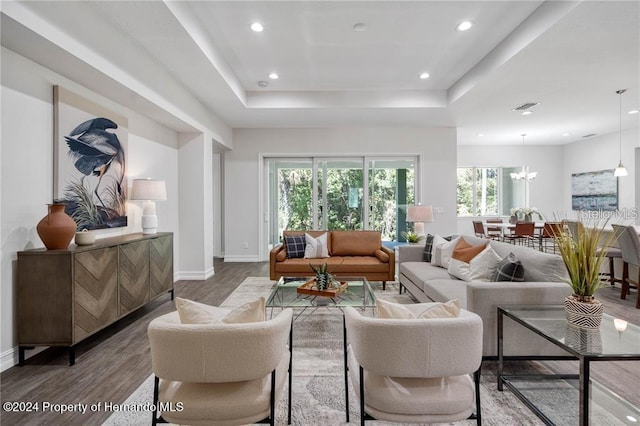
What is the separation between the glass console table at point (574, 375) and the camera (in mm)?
1461

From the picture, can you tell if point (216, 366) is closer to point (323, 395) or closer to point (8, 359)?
point (323, 395)

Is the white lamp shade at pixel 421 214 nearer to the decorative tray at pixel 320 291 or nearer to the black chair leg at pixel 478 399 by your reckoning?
the decorative tray at pixel 320 291

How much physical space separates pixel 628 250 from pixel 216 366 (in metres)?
4.98

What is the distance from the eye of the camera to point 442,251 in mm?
3730

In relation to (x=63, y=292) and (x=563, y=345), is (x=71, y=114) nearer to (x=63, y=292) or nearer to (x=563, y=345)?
(x=63, y=292)

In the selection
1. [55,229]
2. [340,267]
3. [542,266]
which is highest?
[55,229]

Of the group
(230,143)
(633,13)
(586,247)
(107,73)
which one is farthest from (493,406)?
(230,143)

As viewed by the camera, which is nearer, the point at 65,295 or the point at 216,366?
the point at 216,366

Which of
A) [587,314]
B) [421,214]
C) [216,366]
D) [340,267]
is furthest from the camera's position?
[421,214]

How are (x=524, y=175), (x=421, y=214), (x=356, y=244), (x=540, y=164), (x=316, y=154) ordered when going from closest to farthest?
(x=356, y=244) → (x=421, y=214) → (x=316, y=154) → (x=524, y=175) → (x=540, y=164)

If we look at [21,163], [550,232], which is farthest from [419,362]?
[550,232]

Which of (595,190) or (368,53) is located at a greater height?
(368,53)

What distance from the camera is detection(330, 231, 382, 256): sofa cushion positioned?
16.2 feet

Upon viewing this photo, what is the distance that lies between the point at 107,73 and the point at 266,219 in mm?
4321
